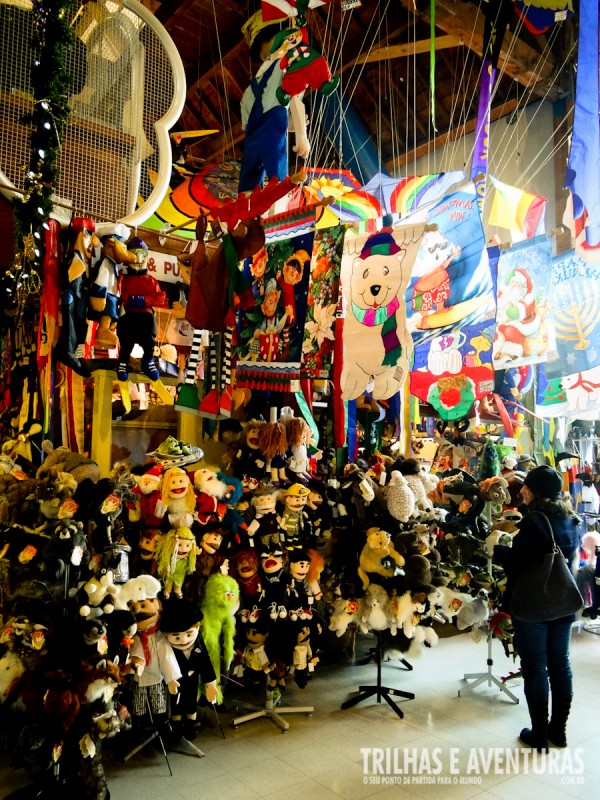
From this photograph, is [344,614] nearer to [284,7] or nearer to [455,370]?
[455,370]

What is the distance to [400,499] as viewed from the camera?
372 cm

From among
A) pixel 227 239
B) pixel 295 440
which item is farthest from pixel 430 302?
pixel 227 239

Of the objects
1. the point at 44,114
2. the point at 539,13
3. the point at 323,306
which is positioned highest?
the point at 539,13

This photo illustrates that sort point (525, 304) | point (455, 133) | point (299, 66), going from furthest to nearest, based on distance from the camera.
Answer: point (455, 133) → point (525, 304) → point (299, 66)

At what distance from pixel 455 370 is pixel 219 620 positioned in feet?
9.73

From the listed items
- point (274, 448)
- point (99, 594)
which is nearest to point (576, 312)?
point (274, 448)

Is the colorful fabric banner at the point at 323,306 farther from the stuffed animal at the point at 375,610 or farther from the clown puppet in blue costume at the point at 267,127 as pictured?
the stuffed animal at the point at 375,610

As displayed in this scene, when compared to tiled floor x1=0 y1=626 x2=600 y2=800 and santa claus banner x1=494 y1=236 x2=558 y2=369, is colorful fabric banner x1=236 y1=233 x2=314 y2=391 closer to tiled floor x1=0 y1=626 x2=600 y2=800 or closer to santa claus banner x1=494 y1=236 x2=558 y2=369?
tiled floor x1=0 y1=626 x2=600 y2=800

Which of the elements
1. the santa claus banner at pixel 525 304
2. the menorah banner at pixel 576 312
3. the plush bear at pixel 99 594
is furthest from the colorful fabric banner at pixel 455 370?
the plush bear at pixel 99 594

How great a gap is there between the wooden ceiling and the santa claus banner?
6.83ft

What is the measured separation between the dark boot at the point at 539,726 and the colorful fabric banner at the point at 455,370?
231 centimetres

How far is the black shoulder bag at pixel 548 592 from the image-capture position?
3.06m

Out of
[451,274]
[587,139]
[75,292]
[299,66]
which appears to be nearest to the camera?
[75,292]

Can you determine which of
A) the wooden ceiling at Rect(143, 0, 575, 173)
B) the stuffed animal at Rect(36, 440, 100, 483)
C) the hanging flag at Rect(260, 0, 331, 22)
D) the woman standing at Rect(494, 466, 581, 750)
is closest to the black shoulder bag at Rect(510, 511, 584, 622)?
the woman standing at Rect(494, 466, 581, 750)
